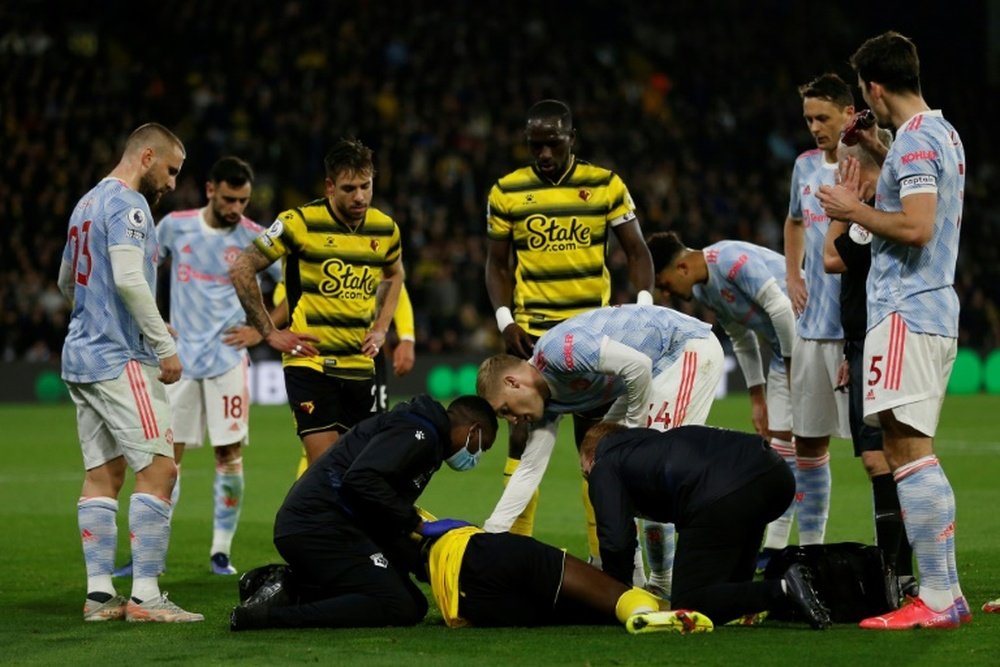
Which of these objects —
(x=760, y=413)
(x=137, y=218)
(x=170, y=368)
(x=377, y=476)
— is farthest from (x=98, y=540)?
(x=760, y=413)

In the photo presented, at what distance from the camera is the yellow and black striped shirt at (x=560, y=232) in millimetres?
8461

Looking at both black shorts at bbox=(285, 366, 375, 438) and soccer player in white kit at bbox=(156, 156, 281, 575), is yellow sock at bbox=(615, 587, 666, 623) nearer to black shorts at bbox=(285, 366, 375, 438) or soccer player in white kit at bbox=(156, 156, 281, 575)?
black shorts at bbox=(285, 366, 375, 438)

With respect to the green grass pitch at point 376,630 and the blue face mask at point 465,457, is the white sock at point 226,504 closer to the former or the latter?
the green grass pitch at point 376,630

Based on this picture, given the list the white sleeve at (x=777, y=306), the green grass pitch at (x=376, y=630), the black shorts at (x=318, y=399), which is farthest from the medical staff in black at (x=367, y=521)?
the white sleeve at (x=777, y=306)

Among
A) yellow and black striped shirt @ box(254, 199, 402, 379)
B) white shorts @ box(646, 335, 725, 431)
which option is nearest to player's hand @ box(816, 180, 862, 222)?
white shorts @ box(646, 335, 725, 431)

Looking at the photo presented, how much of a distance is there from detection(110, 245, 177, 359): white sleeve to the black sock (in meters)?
3.54

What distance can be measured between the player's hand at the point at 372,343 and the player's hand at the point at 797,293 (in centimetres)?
233

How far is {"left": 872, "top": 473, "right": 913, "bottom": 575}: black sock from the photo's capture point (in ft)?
25.5

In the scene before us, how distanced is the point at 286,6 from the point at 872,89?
903 inches

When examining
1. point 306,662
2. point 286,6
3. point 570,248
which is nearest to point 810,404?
point 570,248

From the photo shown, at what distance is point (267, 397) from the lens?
23.6 m

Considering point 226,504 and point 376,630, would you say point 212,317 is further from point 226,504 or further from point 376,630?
point 376,630

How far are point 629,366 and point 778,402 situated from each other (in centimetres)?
252

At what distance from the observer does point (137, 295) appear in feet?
24.1
